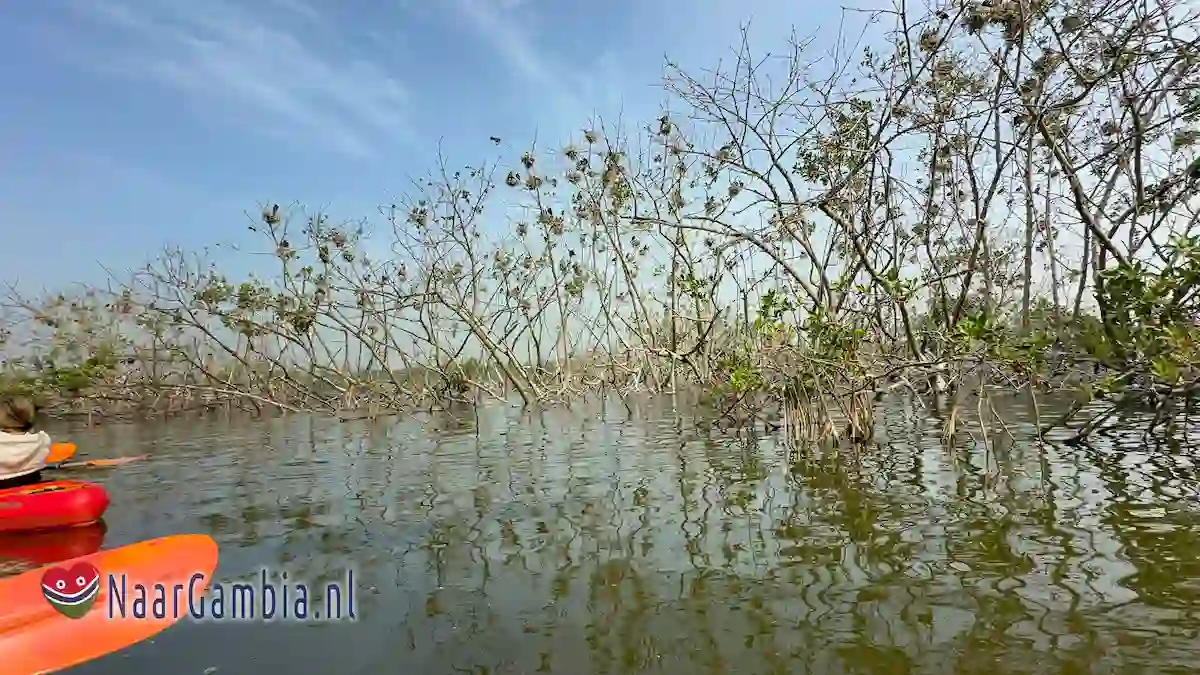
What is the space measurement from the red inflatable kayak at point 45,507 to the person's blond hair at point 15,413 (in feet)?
2.18

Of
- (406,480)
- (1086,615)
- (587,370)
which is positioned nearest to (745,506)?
(1086,615)

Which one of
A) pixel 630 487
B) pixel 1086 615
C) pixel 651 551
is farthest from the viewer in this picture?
pixel 630 487

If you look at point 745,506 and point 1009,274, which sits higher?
point 1009,274

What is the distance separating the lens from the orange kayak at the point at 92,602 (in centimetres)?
386

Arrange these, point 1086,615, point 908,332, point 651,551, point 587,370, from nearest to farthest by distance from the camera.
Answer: point 1086,615 < point 651,551 < point 908,332 < point 587,370

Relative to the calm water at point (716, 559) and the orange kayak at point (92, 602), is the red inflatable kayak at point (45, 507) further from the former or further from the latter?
the orange kayak at point (92, 602)

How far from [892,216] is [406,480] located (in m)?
8.15

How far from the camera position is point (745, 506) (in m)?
6.68

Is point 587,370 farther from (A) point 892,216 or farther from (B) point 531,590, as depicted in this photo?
(B) point 531,590

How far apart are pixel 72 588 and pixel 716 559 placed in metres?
3.60

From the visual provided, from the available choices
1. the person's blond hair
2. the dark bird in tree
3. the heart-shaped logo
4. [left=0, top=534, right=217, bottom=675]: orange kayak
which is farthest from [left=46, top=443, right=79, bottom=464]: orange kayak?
the dark bird in tree

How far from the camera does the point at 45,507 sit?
6.78 m

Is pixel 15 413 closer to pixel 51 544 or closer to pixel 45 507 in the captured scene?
pixel 45 507

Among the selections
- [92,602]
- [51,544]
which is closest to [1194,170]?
[92,602]
